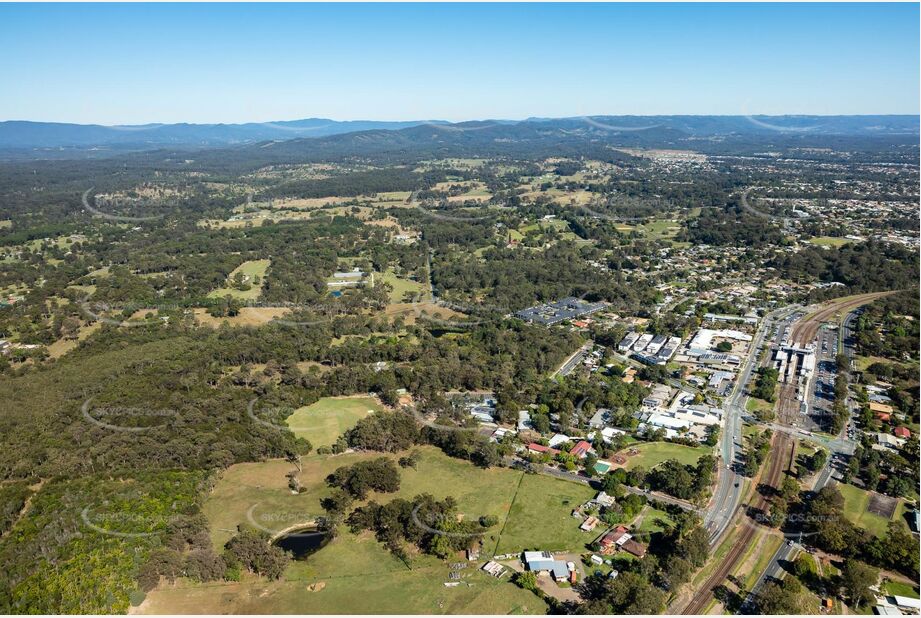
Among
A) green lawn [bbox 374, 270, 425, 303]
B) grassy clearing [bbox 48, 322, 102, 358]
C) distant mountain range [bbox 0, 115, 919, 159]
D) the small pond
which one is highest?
distant mountain range [bbox 0, 115, 919, 159]

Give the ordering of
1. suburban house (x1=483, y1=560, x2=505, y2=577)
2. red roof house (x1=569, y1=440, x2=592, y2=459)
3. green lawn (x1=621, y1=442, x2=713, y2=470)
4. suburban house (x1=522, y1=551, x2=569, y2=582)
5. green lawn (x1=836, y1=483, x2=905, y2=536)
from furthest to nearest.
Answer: red roof house (x1=569, y1=440, x2=592, y2=459) → green lawn (x1=621, y1=442, x2=713, y2=470) → green lawn (x1=836, y1=483, x2=905, y2=536) → suburban house (x1=483, y1=560, x2=505, y2=577) → suburban house (x1=522, y1=551, x2=569, y2=582)

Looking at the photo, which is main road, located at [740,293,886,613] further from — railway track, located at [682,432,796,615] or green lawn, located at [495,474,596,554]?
green lawn, located at [495,474,596,554]

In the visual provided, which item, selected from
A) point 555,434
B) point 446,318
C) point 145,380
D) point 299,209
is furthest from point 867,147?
point 145,380

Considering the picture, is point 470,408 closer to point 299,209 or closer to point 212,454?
point 212,454

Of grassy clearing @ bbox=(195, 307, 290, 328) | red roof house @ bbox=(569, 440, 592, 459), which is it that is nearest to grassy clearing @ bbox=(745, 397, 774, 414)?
red roof house @ bbox=(569, 440, 592, 459)

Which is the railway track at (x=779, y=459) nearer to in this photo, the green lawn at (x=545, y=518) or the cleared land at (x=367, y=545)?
the green lawn at (x=545, y=518)

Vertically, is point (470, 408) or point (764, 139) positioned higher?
point (764, 139)
